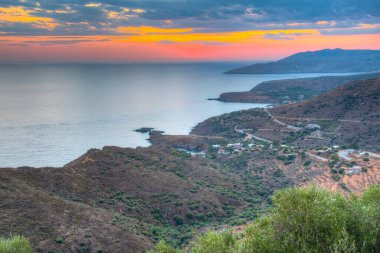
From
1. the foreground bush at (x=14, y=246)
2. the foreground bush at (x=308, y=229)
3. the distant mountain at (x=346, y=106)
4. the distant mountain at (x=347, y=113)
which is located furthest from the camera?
the distant mountain at (x=346, y=106)

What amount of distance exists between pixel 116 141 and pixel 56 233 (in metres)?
70.1

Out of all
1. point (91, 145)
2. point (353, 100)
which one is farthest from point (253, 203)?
point (353, 100)

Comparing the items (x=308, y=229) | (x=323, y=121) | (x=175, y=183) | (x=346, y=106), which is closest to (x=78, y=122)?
(x=323, y=121)

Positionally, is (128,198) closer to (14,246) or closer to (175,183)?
(175,183)

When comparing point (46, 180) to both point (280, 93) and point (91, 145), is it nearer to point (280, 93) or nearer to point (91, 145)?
point (91, 145)

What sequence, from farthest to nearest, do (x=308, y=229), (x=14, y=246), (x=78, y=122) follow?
(x=78, y=122)
(x=14, y=246)
(x=308, y=229)

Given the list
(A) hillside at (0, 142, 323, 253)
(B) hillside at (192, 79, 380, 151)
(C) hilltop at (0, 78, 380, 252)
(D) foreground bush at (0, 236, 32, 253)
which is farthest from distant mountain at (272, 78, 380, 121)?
(D) foreground bush at (0, 236, 32, 253)

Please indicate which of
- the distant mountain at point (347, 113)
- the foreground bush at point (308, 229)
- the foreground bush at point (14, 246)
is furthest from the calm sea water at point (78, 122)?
the foreground bush at point (308, 229)

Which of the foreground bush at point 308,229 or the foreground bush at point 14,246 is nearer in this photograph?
the foreground bush at point 308,229

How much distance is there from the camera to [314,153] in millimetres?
66812

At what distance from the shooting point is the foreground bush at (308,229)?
1475 centimetres

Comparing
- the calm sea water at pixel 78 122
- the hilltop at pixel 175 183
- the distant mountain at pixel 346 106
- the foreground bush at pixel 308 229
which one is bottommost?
the calm sea water at pixel 78 122

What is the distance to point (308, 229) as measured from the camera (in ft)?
49.9

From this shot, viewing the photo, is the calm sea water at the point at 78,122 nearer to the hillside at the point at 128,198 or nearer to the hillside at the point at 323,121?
the hillside at the point at 323,121
